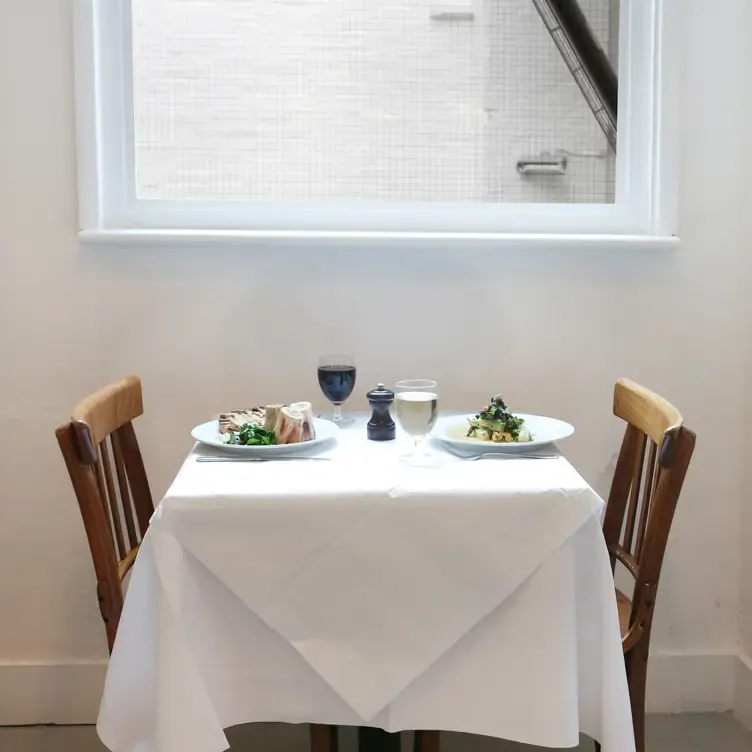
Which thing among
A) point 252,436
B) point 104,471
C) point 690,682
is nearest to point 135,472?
point 104,471

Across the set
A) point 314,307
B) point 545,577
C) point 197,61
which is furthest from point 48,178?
point 545,577

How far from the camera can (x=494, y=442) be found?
1408mm

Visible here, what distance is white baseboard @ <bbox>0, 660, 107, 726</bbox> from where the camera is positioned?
192 centimetres

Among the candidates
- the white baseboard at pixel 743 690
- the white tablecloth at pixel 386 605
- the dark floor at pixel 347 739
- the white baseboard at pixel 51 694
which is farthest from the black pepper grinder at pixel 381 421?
the white baseboard at pixel 743 690

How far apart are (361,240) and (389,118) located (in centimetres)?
34

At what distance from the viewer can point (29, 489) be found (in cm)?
189

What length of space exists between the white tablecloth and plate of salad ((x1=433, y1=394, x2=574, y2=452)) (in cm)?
20

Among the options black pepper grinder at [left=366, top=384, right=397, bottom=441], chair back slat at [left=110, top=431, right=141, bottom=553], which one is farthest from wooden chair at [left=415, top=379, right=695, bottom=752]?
chair back slat at [left=110, top=431, right=141, bottom=553]

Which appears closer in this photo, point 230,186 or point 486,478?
point 486,478

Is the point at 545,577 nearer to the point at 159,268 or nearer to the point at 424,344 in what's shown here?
the point at 424,344

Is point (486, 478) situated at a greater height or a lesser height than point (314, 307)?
lesser

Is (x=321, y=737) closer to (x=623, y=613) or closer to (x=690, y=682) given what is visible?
(x=623, y=613)

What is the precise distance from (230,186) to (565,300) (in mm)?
806

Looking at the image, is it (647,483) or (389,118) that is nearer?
(647,483)
